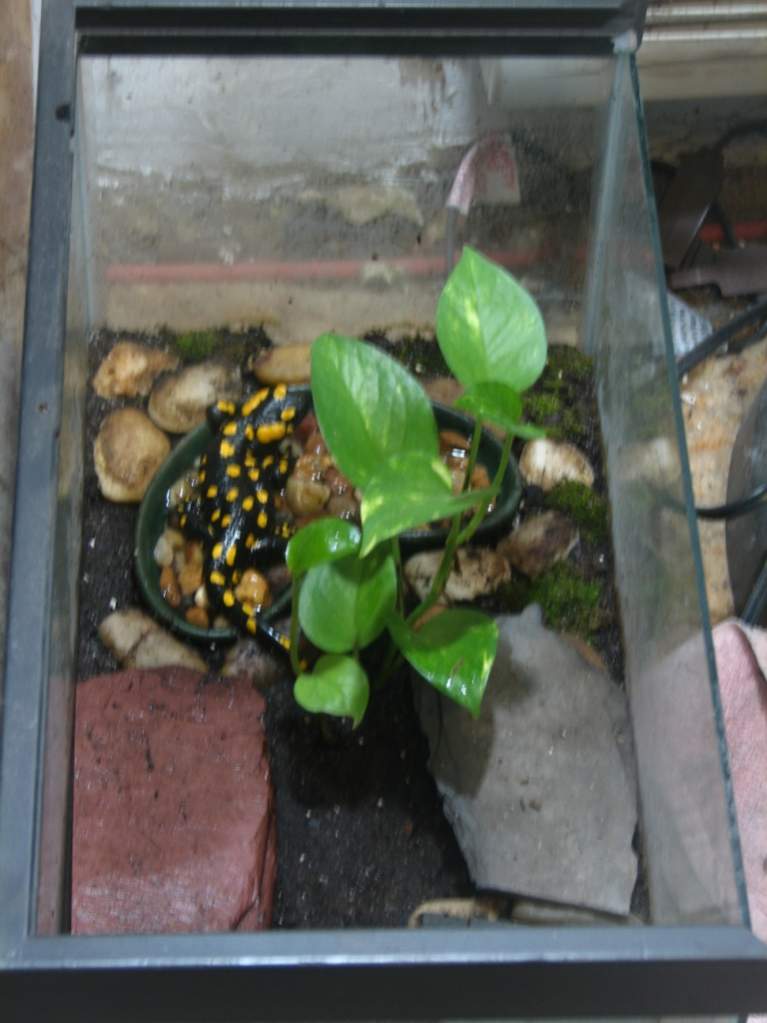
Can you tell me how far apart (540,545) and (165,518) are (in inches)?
18.8

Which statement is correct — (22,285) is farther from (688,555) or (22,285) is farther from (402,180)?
(688,555)

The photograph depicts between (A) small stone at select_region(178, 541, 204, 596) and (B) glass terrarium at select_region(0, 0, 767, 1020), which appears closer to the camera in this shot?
(B) glass terrarium at select_region(0, 0, 767, 1020)

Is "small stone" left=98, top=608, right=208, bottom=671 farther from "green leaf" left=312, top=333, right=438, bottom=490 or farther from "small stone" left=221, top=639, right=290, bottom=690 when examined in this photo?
"green leaf" left=312, top=333, right=438, bottom=490

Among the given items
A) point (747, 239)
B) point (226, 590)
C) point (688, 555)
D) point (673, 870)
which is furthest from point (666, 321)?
point (747, 239)

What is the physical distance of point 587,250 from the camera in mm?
1332

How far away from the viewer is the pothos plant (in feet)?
2.94

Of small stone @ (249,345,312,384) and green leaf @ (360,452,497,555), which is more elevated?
small stone @ (249,345,312,384)

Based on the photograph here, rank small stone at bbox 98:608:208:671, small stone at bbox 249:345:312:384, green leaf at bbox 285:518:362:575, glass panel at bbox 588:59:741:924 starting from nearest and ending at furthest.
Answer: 1. glass panel at bbox 588:59:741:924
2. green leaf at bbox 285:518:362:575
3. small stone at bbox 98:608:208:671
4. small stone at bbox 249:345:312:384

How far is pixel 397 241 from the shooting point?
Answer: 4.70 feet

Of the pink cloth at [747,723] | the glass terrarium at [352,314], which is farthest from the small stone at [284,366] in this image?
the pink cloth at [747,723]

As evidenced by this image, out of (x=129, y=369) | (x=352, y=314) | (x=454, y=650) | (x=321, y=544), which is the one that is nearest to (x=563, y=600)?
(x=454, y=650)

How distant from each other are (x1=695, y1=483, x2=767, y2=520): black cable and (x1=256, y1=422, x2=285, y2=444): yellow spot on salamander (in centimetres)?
54

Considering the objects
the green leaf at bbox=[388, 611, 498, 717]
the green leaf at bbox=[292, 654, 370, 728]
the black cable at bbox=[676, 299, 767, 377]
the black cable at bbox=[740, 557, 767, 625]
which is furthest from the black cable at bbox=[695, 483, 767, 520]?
the green leaf at bbox=[292, 654, 370, 728]

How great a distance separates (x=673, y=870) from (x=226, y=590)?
2.02 feet
